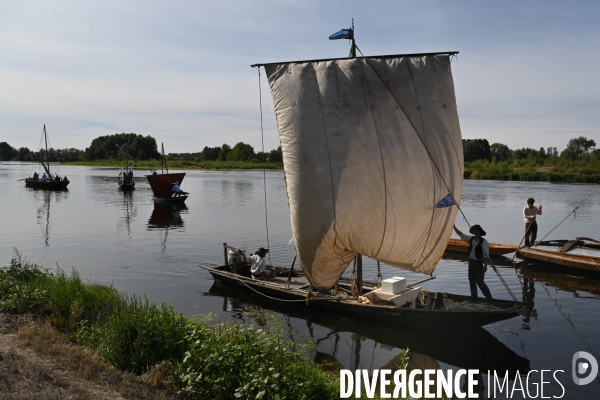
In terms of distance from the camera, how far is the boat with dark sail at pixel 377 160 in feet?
38.3

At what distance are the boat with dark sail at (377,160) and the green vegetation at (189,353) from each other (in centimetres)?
406

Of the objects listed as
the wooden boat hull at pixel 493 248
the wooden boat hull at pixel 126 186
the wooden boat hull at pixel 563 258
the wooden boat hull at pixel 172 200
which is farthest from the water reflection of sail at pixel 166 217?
the wooden boat hull at pixel 563 258

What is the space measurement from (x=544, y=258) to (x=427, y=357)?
32.2 feet

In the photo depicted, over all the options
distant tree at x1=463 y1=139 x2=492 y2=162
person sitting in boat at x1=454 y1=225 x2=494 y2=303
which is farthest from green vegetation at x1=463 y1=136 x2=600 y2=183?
person sitting in boat at x1=454 y1=225 x2=494 y2=303

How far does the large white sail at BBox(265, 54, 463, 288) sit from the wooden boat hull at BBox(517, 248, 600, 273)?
8.35m

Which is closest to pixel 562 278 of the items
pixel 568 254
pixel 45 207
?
pixel 568 254

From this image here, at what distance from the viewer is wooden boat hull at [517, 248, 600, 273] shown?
57.3ft

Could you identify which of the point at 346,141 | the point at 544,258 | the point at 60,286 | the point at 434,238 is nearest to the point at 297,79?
the point at 346,141

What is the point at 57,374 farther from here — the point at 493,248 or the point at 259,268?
the point at 493,248

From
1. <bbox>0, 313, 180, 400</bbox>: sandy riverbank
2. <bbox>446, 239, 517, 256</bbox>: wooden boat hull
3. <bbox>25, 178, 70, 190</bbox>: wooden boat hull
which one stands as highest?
<bbox>25, 178, 70, 190</bbox>: wooden boat hull

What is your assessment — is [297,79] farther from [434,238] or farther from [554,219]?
[554,219]

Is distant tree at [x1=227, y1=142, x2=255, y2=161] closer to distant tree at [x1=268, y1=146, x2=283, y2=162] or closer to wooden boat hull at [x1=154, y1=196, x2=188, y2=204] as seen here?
distant tree at [x1=268, y1=146, x2=283, y2=162]

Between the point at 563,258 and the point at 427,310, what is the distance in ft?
29.6

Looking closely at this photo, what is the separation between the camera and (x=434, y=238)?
1230cm
